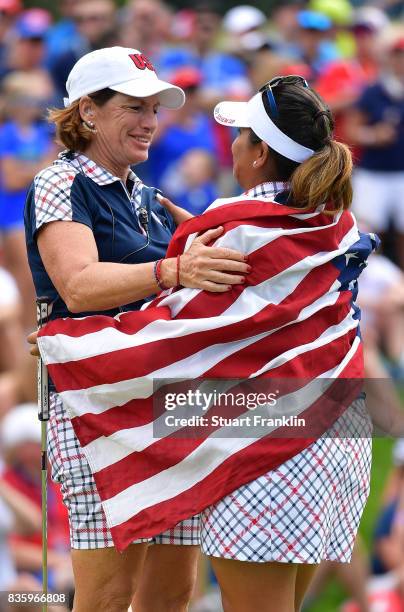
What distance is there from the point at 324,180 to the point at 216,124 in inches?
228

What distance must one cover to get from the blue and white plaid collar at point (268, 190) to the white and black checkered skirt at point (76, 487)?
2.75ft

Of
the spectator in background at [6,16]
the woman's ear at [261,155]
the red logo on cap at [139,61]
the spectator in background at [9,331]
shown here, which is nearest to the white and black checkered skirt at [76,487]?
the woman's ear at [261,155]

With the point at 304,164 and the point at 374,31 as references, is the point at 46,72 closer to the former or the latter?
the point at 374,31

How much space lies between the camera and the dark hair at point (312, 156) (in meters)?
3.37

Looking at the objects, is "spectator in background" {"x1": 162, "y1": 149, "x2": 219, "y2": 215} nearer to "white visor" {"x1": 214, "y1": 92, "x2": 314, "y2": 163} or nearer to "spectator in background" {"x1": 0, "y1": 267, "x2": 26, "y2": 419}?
"spectator in background" {"x1": 0, "y1": 267, "x2": 26, "y2": 419}

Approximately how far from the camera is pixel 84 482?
3.63 meters

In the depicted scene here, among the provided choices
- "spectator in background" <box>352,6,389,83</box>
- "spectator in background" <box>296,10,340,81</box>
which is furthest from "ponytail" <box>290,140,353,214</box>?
"spectator in background" <box>352,6,389,83</box>

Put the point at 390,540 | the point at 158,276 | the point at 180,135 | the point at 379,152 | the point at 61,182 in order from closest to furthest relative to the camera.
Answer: the point at 158,276 < the point at 61,182 < the point at 390,540 < the point at 180,135 < the point at 379,152

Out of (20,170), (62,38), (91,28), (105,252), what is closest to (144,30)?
(91,28)

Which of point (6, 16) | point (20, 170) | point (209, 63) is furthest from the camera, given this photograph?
point (6, 16)

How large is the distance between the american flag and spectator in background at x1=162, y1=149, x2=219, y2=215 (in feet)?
16.4

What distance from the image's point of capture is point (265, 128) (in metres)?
3.48

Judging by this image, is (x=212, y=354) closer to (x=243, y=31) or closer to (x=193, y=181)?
(x=193, y=181)

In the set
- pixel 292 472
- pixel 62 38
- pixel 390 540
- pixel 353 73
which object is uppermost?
pixel 62 38
